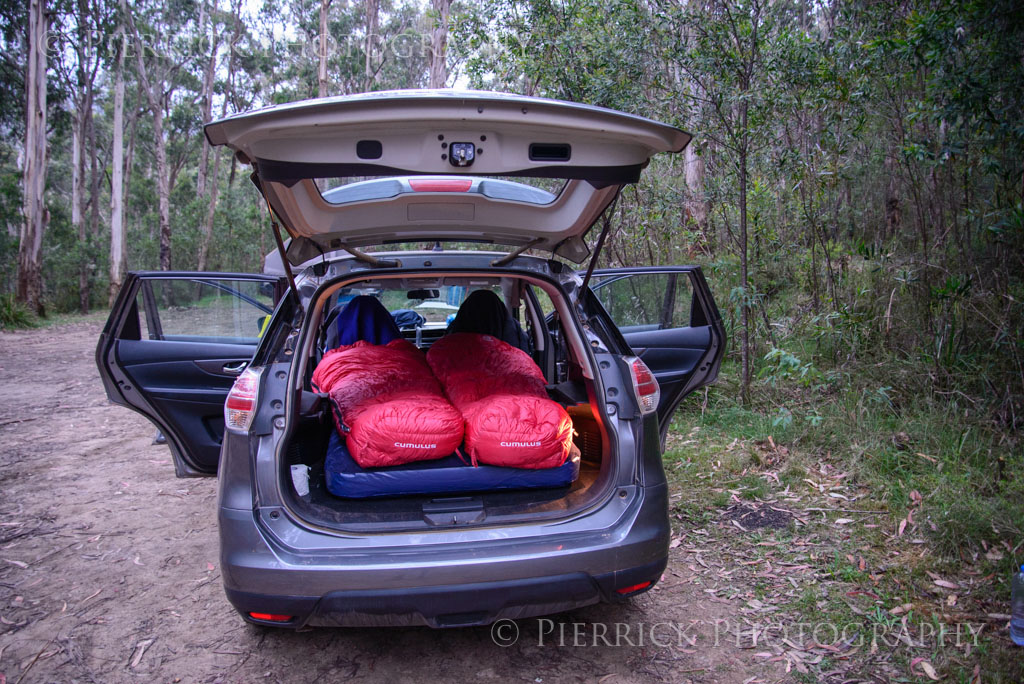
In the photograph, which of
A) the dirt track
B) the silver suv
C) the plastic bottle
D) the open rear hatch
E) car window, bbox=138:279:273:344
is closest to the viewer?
the open rear hatch

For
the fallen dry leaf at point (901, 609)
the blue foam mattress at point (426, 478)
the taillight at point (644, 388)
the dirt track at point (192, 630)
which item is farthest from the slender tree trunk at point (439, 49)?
the fallen dry leaf at point (901, 609)

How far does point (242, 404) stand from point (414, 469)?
0.72m

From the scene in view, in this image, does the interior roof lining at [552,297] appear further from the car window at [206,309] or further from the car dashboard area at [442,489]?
the car window at [206,309]

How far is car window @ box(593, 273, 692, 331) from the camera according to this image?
4.77 meters

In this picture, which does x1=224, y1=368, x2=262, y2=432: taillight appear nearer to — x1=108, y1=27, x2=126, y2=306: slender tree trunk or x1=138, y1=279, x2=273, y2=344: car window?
x1=138, y1=279, x2=273, y2=344: car window

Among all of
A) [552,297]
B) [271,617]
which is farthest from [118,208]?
[271,617]

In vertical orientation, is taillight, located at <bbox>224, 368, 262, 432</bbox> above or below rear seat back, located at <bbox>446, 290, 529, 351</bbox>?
below

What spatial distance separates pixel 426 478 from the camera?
2850 mm

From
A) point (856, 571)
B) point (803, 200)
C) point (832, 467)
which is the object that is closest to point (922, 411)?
point (832, 467)

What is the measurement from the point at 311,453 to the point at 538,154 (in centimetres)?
184

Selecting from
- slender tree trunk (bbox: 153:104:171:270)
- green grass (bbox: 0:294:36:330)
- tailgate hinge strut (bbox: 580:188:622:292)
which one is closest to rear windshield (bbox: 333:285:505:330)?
tailgate hinge strut (bbox: 580:188:622:292)

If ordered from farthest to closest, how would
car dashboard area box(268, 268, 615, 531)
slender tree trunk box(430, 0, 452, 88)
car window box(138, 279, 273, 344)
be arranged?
slender tree trunk box(430, 0, 452, 88)
car window box(138, 279, 273, 344)
car dashboard area box(268, 268, 615, 531)

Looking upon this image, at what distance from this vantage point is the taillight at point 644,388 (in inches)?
113

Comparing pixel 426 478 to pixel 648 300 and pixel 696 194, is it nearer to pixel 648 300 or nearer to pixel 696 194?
pixel 648 300
